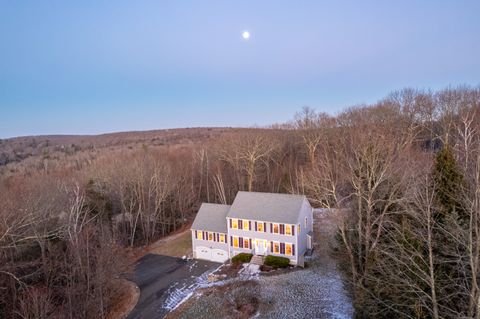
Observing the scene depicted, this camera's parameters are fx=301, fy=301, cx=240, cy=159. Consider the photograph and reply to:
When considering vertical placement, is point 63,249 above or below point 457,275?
below

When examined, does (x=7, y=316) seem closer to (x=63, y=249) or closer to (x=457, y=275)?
(x=63, y=249)

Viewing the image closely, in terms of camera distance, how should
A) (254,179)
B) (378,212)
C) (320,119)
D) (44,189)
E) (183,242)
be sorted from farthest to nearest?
(320,119)
(254,179)
(183,242)
(44,189)
(378,212)

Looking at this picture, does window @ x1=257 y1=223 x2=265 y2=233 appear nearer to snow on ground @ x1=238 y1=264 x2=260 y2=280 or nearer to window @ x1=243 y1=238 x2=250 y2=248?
window @ x1=243 y1=238 x2=250 y2=248

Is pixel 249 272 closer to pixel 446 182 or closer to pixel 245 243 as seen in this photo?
pixel 245 243

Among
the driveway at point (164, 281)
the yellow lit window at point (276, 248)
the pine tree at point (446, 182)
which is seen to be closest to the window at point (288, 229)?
the yellow lit window at point (276, 248)

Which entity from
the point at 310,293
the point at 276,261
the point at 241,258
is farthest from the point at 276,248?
the point at 310,293

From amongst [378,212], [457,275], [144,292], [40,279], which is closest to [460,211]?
[457,275]

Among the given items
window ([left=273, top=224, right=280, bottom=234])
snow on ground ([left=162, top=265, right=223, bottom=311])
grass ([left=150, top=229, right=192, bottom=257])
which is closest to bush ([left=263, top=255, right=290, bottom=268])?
window ([left=273, top=224, right=280, bottom=234])
